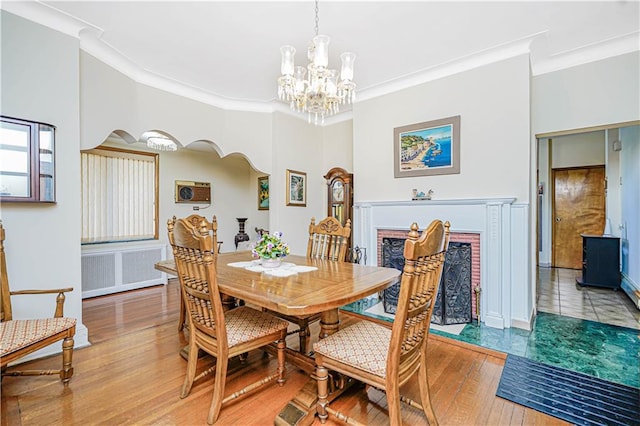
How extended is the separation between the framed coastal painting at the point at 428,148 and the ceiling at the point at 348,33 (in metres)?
0.59

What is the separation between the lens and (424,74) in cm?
344

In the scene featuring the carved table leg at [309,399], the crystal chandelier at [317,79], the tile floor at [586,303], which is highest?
the crystal chandelier at [317,79]

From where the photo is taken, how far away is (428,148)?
3.46 meters

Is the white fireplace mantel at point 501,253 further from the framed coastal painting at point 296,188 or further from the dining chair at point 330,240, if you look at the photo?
the framed coastal painting at point 296,188

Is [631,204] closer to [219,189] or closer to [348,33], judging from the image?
[348,33]

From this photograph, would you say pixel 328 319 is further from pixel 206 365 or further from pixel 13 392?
pixel 13 392

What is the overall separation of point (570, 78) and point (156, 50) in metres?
4.25

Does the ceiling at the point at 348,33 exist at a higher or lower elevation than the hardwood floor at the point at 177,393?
higher

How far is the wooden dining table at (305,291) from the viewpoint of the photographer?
Result: 4.76ft

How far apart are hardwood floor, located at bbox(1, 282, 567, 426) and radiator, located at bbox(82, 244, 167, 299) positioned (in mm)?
1801

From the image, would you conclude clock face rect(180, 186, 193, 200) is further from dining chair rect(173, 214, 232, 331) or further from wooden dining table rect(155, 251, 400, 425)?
wooden dining table rect(155, 251, 400, 425)

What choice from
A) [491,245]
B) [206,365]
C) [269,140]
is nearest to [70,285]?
[206,365]

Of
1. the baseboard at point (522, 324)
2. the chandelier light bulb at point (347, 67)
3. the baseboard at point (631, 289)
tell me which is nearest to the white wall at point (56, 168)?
the chandelier light bulb at point (347, 67)

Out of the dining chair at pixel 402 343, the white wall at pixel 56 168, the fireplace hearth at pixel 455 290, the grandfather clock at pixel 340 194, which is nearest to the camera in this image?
the dining chair at pixel 402 343
